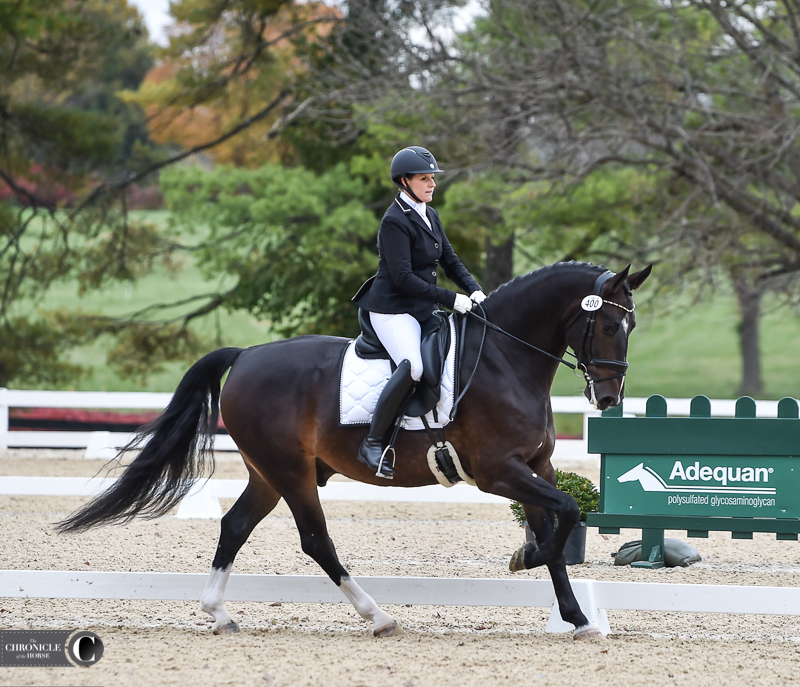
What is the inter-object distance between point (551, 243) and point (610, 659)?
38.7 feet

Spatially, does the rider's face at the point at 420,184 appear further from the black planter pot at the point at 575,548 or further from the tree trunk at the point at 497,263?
the tree trunk at the point at 497,263

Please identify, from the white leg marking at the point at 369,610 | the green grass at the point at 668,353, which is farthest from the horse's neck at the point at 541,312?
the green grass at the point at 668,353

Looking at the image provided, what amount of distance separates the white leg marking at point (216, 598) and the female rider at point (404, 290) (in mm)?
1000

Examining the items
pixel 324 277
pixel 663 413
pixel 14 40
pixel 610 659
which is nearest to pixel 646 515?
pixel 663 413

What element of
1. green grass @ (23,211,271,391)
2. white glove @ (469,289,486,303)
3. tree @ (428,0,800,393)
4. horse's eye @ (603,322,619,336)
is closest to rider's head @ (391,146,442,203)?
white glove @ (469,289,486,303)

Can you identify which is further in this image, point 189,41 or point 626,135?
point 189,41

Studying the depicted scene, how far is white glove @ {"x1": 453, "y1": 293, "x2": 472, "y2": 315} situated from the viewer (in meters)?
4.65

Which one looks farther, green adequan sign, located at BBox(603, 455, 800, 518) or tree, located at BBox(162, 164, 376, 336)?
tree, located at BBox(162, 164, 376, 336)

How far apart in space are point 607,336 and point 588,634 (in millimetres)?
1477

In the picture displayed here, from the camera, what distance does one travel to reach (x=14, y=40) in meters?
18.2

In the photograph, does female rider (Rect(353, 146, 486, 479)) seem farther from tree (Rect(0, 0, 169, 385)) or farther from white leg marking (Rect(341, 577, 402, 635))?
tree (Rect(0, 0, 169, 385))

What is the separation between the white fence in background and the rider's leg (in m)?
5.53

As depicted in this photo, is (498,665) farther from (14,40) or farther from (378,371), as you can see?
(14,40)

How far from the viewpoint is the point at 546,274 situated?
4773 mm
